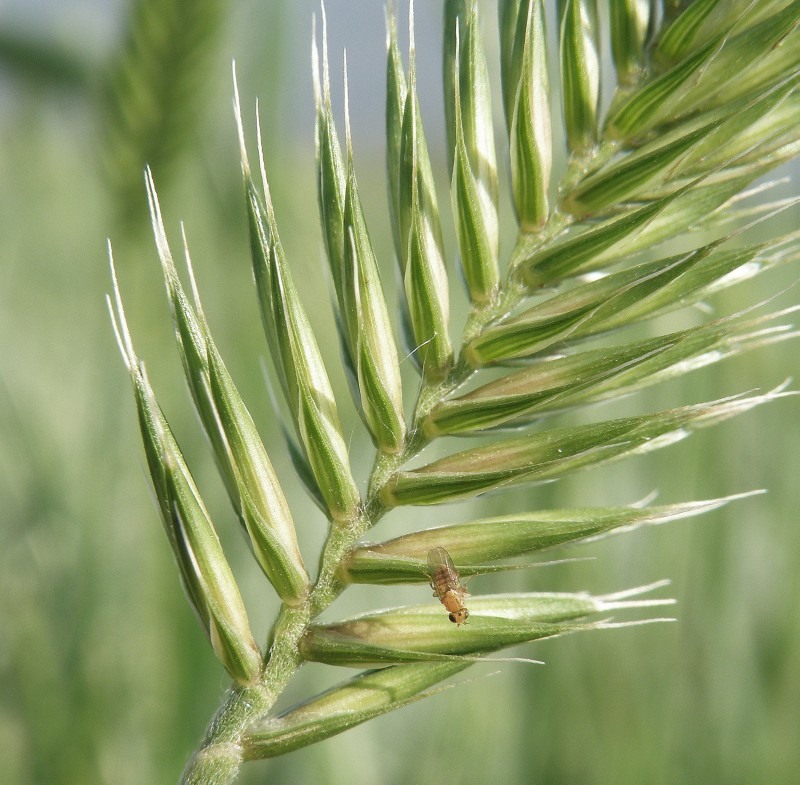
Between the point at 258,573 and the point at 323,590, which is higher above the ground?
the point at 323,590

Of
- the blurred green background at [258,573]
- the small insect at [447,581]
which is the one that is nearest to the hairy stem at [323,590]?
the small insect at [447,581]

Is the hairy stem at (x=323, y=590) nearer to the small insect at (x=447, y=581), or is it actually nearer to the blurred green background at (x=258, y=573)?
the small insect at (x=447, y=581)

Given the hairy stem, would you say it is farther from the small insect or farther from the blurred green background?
the blurred green background

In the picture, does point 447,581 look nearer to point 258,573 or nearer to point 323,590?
point 323,590

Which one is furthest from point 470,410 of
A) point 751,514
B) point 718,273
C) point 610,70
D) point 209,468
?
point 751,514

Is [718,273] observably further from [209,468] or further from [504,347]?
[209,468]

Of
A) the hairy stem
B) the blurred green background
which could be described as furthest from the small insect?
the blurred green background

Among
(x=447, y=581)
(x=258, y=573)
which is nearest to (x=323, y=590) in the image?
(x=447, y=581)
